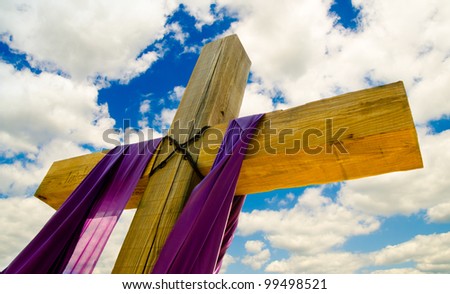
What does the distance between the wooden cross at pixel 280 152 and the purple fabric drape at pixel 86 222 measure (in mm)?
120

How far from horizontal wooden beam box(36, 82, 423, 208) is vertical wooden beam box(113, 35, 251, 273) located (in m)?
0.18

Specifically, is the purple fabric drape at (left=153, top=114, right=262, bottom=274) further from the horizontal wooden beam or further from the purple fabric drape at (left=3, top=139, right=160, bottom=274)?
the purple fabric drape at (left=3, top=139, right=160, bottom=274)

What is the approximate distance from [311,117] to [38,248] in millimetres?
1535

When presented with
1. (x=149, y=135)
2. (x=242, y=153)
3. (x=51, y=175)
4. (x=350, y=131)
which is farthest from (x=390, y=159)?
(x=51, y=175)

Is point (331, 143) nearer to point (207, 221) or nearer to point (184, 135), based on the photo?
point (207, 221)

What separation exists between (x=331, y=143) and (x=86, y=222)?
54.3 inches

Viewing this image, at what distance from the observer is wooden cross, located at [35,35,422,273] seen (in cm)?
143

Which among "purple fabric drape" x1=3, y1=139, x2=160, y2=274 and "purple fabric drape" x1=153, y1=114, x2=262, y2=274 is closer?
"purple fabric drape" x1=153, y1=114, x2=262, y2=274

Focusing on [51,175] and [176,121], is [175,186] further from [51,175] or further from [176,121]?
[51,175]

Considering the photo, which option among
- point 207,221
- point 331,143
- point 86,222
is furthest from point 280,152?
point 86,222

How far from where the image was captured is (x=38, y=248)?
1.74 meters

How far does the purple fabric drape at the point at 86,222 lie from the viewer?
1715 millimetres

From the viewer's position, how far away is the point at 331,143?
4.86ft

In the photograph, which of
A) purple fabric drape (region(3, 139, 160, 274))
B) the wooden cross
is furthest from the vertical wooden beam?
purple fabric drape (region(3, 139, 160, 274))
